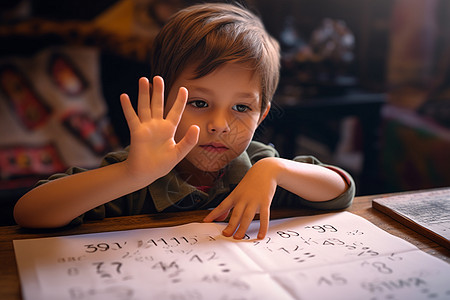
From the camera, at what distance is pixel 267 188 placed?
0.72 m

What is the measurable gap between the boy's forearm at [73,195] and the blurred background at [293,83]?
1249 millimetres

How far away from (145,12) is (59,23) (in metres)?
0.43

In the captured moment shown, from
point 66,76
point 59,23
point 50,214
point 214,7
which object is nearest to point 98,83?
point 66,76

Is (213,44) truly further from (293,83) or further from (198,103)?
(293,83)

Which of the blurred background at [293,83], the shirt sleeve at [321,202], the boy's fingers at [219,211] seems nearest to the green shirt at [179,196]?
the shirt sleeve at [321,202]

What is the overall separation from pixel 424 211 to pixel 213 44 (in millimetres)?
442

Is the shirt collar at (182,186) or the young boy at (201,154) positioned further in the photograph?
the shirt collar at (182,186)

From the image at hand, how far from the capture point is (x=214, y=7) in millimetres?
863

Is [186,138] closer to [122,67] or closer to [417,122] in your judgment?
[122,67]

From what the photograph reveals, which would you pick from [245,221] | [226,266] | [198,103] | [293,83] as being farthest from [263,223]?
[293,83]

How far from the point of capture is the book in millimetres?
683

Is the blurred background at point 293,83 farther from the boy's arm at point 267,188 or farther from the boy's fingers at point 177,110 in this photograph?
the boy's fingers at point 177,110

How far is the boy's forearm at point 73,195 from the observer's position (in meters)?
0.63

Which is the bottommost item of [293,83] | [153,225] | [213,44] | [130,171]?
[293,83]
